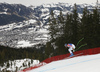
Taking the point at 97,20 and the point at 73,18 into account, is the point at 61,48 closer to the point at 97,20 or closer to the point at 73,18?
the point at 73,18

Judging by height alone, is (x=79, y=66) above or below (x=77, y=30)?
above

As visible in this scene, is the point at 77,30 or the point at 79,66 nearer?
the point at 79,66

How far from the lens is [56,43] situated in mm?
38375

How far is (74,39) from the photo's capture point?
34344 mm

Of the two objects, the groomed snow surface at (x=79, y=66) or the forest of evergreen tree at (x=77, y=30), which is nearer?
the groomed snow surface at (x=79, y=66)

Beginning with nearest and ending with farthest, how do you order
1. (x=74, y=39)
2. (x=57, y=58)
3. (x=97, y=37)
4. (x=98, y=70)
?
(x=98, y=70), (x=57, y=58), (x=97, y=37), (x=74, y=39)

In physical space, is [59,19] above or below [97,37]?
above

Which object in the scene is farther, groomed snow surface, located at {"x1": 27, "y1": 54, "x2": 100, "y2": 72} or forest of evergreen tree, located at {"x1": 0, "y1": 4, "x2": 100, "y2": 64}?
forest of evergreen tree, located at {"x1": 0, "y1": 4, "x2": 100, "y2": 64}

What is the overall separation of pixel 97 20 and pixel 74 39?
785cm

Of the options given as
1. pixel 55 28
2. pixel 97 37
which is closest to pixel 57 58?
pixel 97 37

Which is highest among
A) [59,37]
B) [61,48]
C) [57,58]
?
[57,58]

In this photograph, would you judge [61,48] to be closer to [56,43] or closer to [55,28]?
[56,43]

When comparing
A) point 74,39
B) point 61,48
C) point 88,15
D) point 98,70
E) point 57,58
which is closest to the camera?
point 98,70

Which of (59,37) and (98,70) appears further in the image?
(59,37)
